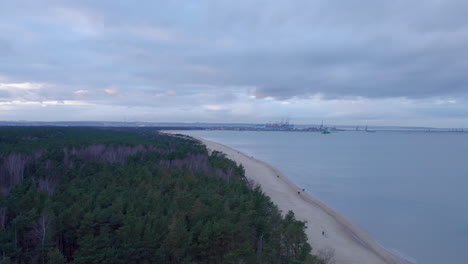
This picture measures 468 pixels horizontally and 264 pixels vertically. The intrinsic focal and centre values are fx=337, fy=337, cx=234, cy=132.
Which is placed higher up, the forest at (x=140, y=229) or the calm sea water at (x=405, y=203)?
the forest at (x=140, y=229)

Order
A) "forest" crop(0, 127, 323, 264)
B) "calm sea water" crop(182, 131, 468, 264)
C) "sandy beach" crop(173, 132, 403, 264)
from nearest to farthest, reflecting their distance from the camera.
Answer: "forest" crop(0, 127, 323, 264) → "sandy beach" crop(173, 132, 403, 264) → "calm sea water" crop(182, 131, 468, 264)

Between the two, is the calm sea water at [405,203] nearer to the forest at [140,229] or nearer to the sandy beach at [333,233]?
the sandy beach at [333,233]

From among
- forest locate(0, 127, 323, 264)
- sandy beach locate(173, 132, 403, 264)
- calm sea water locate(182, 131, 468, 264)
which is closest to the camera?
forest locate(0, 127, 323, 264)

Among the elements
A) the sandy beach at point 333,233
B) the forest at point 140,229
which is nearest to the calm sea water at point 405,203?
the sandy beach at point 333,233

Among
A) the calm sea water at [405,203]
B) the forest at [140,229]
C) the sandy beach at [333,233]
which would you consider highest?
the forest at [140,229]

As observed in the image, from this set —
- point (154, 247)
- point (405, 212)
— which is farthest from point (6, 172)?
point (405, 212)

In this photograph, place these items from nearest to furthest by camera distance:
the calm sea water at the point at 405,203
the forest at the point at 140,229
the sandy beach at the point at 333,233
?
the forest at the point at 140,229 → the sandy beach at the point at 333,233 → the calm sea water at the point at 405,203

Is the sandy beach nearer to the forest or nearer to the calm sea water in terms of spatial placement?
the calm sea water

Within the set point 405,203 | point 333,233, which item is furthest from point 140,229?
point 405,203

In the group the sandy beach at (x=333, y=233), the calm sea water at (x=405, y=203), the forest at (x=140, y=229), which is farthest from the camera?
the calm sea water at (x=405, y=203)

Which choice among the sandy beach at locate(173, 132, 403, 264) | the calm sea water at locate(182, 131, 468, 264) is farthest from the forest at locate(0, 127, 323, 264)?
the calm sea water at locate(182, 131, 468, 264)

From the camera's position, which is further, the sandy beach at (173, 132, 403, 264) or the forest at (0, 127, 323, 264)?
the sandy beach at (173, 132, 403, 264)

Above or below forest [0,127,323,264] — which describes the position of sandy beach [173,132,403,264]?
below

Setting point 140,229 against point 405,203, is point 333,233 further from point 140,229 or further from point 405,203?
point 405,203
